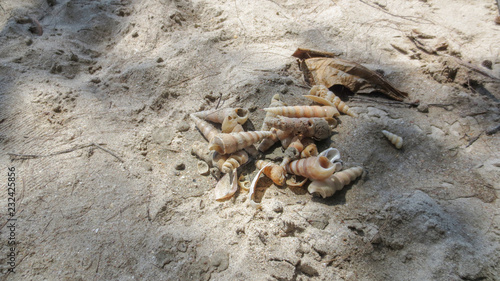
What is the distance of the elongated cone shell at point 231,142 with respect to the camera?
2.18 meters

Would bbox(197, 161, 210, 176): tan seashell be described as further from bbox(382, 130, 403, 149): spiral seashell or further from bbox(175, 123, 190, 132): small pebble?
bbox(382, 130, 403, 149): spiral seashell

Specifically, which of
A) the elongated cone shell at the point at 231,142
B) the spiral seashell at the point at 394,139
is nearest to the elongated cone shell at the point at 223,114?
the elongated cone shell at the point at 231,142

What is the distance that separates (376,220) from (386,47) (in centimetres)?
266

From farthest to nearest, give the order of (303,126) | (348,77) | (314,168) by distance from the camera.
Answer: (348,77)
(303,126)
(314,168)

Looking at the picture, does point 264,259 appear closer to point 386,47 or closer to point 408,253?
point 408,253

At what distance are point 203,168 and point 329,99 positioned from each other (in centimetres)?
151

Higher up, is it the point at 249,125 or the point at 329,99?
the point at 329,99

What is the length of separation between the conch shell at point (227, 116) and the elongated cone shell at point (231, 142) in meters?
0.26

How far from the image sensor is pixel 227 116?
252 cm

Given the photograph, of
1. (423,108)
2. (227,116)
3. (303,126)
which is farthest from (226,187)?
(423,108)

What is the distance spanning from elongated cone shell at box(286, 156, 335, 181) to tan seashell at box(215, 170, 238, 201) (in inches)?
20.3

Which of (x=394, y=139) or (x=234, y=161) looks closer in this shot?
(x=234, y=161)

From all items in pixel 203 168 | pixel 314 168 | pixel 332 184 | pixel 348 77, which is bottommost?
pixel 203 168

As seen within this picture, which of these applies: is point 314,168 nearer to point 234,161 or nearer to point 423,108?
point 234,161
